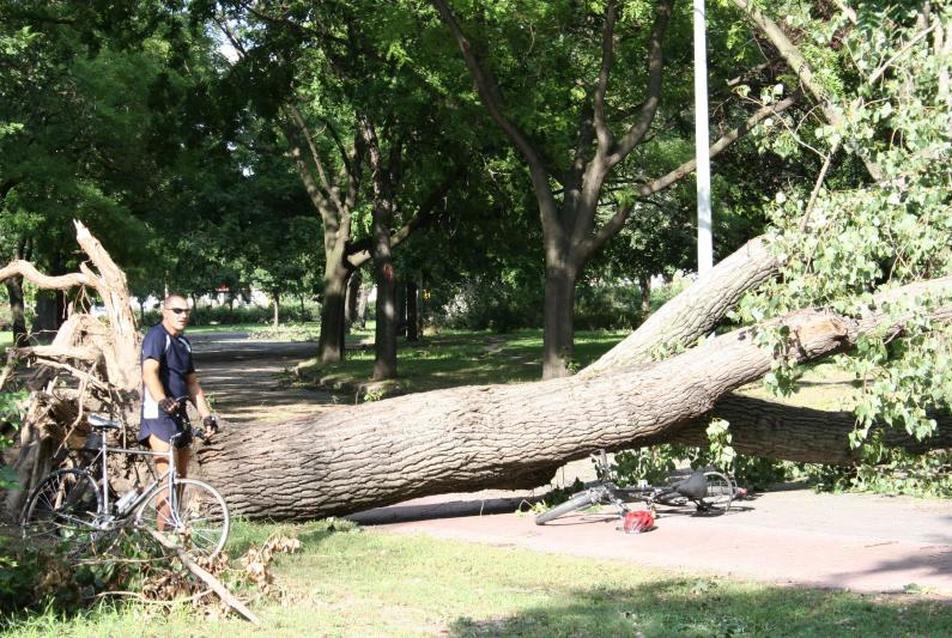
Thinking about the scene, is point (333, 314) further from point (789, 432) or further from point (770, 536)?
point (770, 536)

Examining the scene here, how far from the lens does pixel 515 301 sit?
188 ft

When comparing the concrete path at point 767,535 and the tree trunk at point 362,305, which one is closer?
the concrete path at point 767,535

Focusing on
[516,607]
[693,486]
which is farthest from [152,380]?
[693,486]

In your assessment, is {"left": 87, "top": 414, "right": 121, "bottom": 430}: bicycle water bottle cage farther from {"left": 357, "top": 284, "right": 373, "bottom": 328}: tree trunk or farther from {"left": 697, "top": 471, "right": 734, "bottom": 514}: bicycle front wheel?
{"left": 357, "top": 284, "right": 373, "bottom": 328}: tree trunk

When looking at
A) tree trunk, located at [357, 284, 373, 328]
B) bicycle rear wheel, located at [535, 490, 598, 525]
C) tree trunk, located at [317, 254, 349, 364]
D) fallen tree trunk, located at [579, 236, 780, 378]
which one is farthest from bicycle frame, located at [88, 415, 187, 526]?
tree trunk, located at [357, 284, 373, 328]

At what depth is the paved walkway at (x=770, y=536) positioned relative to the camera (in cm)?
811

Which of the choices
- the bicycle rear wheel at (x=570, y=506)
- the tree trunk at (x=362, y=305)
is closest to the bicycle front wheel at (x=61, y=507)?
the bicycle rear wheel at (x=570, y=506)

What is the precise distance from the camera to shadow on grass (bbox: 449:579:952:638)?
Answer: 6516 millimetres

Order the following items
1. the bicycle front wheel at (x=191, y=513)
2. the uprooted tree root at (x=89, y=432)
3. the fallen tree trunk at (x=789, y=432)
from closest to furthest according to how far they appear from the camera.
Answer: the uprooted tree root at (x=89, y=432)
the bicycle front wheel at (x=191, y=513)
the fallen tree trunk at (x=789, y=432)

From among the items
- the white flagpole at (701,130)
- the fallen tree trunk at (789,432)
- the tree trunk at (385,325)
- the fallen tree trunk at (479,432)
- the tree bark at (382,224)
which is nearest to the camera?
the fallen tree trunk at (479,432)

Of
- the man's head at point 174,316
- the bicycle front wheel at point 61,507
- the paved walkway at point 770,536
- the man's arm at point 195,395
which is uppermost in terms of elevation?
the man's head at point 174,316

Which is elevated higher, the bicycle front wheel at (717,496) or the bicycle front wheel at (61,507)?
the bicycle front wheel at (61,507)

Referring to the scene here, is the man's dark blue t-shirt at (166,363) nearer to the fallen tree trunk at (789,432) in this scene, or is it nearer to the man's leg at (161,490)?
the man's leg at (161,490)

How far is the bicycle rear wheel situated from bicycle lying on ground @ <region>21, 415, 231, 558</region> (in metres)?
2.91
